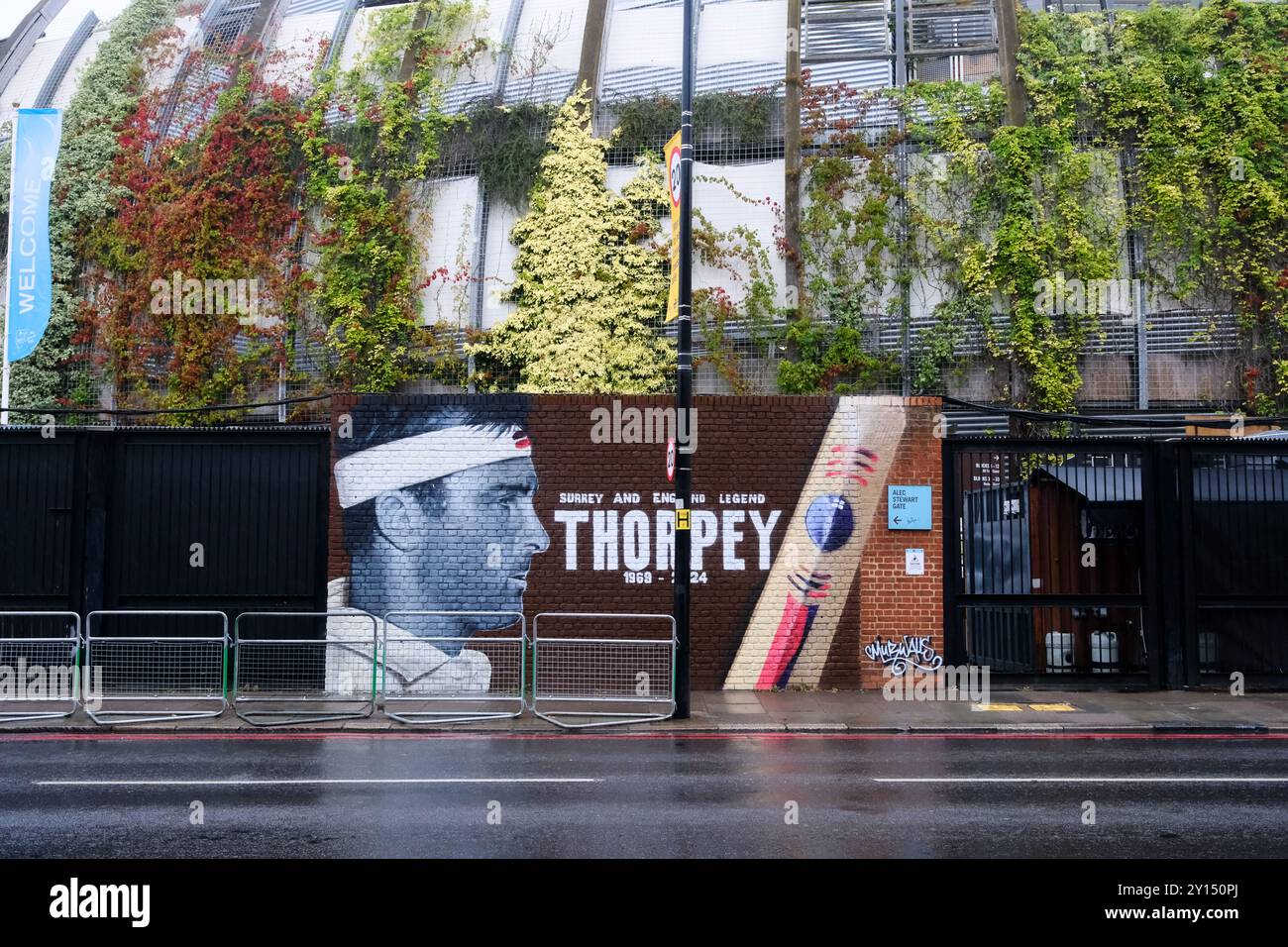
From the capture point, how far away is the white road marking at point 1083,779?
9.95 m

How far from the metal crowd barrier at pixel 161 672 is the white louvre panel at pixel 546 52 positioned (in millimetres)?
14902

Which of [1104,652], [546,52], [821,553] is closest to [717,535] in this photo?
[821,553]

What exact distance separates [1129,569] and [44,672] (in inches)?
570

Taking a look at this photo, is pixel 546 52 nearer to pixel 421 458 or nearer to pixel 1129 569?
pixel 421 458

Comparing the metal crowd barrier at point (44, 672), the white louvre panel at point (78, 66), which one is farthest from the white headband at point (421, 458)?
the white louvre panel at point (78, 66)

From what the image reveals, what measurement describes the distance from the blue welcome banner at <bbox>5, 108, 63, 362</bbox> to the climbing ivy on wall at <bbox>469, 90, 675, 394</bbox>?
7878 mm

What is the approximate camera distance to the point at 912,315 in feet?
72.8

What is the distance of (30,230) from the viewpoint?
2027 centimetres

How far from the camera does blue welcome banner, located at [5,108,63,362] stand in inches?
798

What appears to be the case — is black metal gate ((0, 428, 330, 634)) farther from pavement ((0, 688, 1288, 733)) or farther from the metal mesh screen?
pavement ((0, 688, 1288, 733))

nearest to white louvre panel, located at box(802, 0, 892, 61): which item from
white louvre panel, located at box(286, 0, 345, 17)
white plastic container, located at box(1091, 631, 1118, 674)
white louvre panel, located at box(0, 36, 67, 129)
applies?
white louvre panel, located at box(286, 0, 345, 17)

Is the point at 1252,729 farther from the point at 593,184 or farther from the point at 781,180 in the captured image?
the point at 593,184

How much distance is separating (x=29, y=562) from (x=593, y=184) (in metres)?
12.8

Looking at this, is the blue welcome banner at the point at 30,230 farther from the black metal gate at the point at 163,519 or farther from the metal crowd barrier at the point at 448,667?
the metal crowd barrier at the point at 448,667
